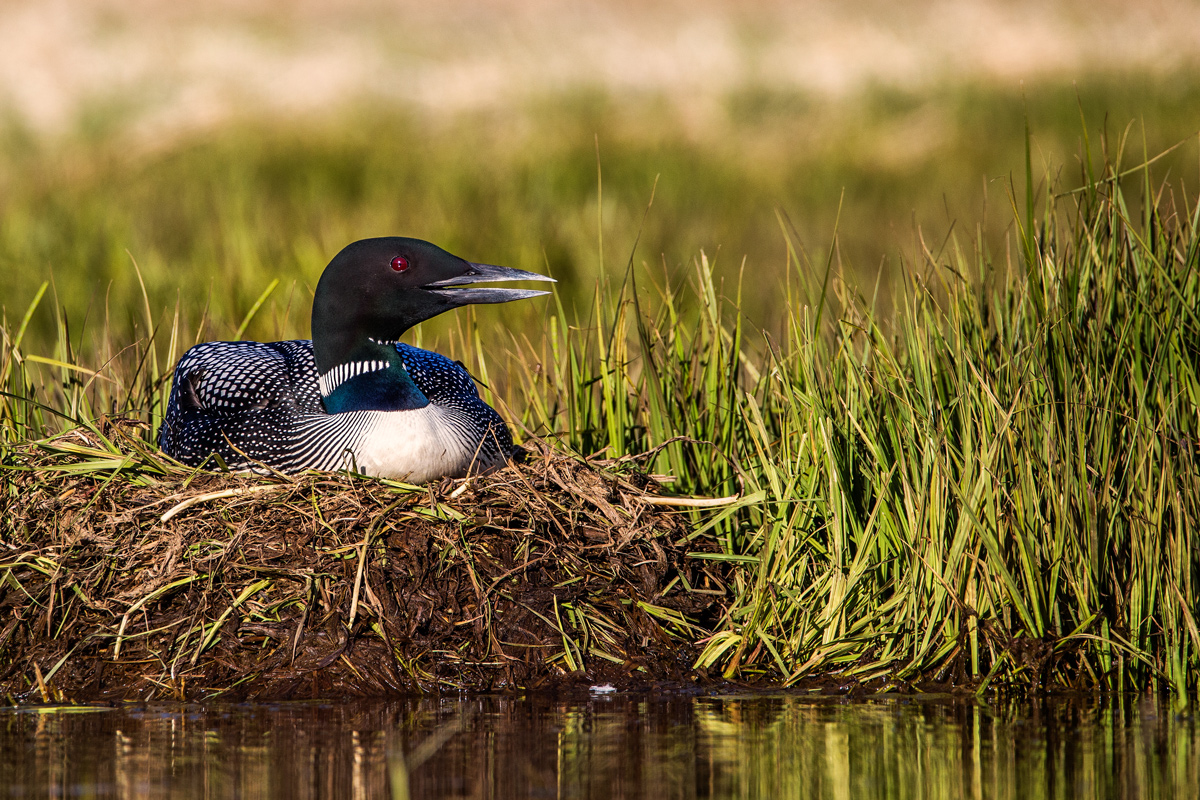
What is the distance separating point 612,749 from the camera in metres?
2.82

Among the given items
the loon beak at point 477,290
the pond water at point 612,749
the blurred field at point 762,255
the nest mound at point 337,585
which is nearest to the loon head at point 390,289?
the loon beak at point 477,290

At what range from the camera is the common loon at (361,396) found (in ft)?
13.0

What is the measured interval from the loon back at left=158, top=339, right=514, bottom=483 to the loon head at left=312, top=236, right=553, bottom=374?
195mm

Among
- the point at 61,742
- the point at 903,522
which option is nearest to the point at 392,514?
the point at 61,742

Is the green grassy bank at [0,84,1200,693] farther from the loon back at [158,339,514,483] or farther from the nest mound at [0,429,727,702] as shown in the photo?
the loon back at [158,339,514,483]

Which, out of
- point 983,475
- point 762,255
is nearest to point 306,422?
point 983,475

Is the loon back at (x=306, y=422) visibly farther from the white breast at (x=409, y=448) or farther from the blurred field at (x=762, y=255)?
the blurred field at (x=762, y=255)

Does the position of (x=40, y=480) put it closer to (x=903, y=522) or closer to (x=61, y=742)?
(x=61, y=742)

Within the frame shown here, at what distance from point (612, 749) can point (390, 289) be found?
179 cm

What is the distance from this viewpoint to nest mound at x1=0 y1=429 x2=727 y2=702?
3439 mm

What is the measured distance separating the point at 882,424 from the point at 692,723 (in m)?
1.13

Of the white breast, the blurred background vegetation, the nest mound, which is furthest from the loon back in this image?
the blurred background vegetation

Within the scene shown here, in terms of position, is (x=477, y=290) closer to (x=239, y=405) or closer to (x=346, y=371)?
(x=346, y=371)

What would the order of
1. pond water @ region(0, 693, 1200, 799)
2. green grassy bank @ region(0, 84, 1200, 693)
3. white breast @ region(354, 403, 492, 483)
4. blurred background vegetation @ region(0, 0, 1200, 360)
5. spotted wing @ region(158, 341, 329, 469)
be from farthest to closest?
blurred background vegetation @ region(0, 0, 1200, 360)
spotted wing @ region(158, 341, 329, 469)
white breast @ region(354, 403, 492, 483)
green grassy bank @ region(0, 84, 1200, 693)
pond water @ region(0, 693, 1200, 799)
